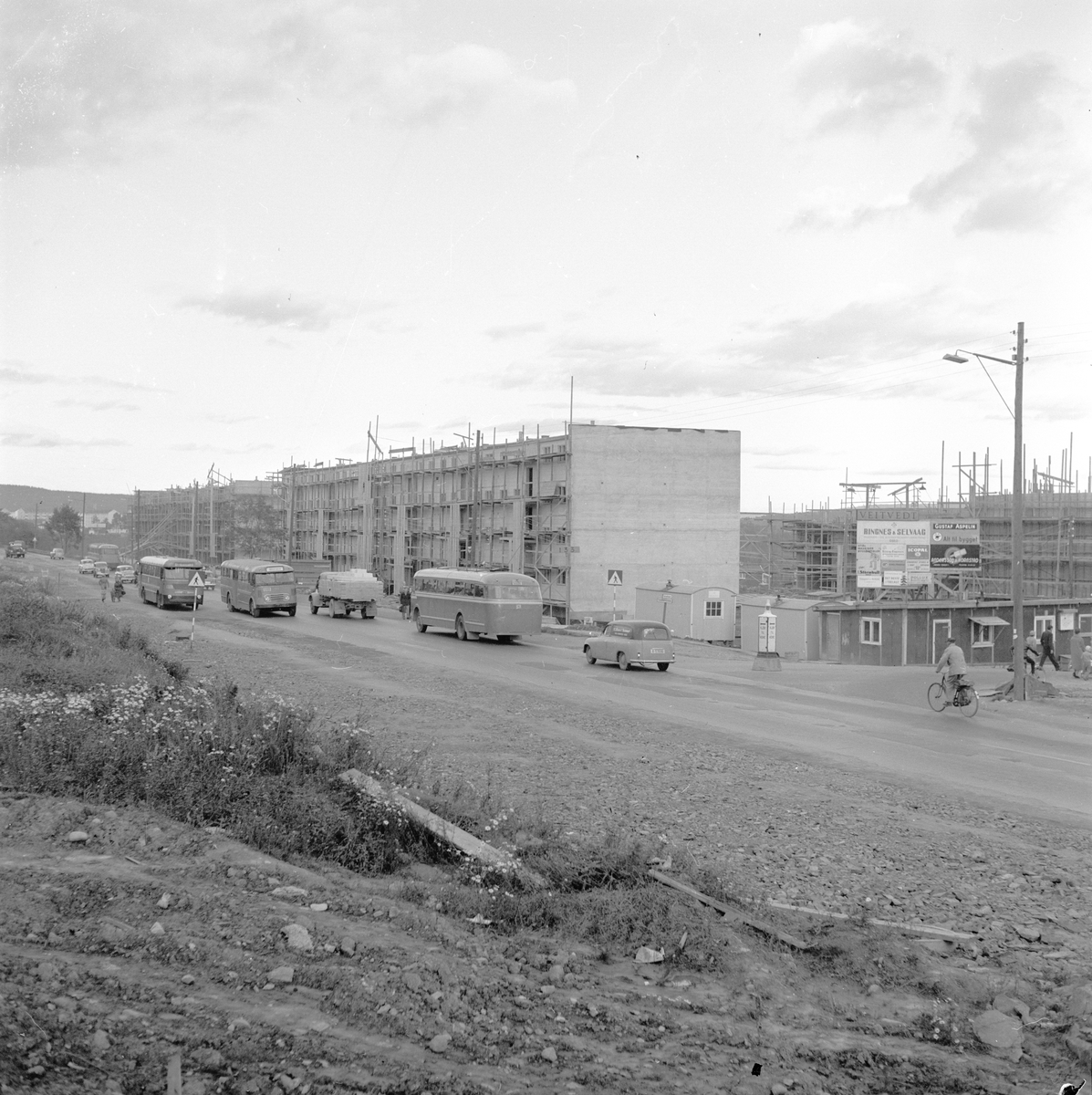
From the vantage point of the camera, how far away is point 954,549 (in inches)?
1828

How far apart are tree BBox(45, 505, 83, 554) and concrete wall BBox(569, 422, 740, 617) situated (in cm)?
10863

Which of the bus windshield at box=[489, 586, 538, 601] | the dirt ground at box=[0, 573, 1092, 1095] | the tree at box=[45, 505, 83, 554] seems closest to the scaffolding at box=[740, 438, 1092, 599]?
the bus windshield at box=[489, 586, 538, 601]

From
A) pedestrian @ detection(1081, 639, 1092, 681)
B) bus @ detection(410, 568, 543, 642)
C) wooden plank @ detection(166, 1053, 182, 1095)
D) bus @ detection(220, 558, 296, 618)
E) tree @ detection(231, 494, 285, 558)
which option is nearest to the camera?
wooden plank @ detection(166, 1053, 182, 1095)

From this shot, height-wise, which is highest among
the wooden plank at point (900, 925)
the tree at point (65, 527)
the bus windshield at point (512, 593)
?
the tree at point (65, 527)

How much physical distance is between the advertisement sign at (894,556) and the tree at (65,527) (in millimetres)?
130062

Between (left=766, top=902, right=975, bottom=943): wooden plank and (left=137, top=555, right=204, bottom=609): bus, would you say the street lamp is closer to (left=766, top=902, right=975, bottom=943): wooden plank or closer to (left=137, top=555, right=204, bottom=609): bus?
(left=766, top=902, right=975, bottom=943): wooden plank

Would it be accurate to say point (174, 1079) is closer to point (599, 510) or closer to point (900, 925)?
point (900, 925)

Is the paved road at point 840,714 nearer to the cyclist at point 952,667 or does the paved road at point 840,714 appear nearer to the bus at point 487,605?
the cyclist at point 952,667

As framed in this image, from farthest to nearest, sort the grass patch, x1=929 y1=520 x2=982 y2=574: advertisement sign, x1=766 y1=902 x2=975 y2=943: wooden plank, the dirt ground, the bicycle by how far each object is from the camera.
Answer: x1=929 y1=520 x2=982 y2=574: advertisement sign
the bicycle
x1=766 y1=902 x2=975 y2=943: wooden plank
the grass patch
the dirt ground

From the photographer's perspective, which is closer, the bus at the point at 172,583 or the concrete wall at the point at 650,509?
the bus at the point at 172,583

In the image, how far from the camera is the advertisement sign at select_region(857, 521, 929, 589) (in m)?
46.3

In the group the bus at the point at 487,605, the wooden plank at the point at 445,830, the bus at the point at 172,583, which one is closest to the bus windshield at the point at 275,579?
the bus at the point at 172,583

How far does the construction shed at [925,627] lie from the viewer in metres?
41.6

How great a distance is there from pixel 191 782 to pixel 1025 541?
63.9 meters
